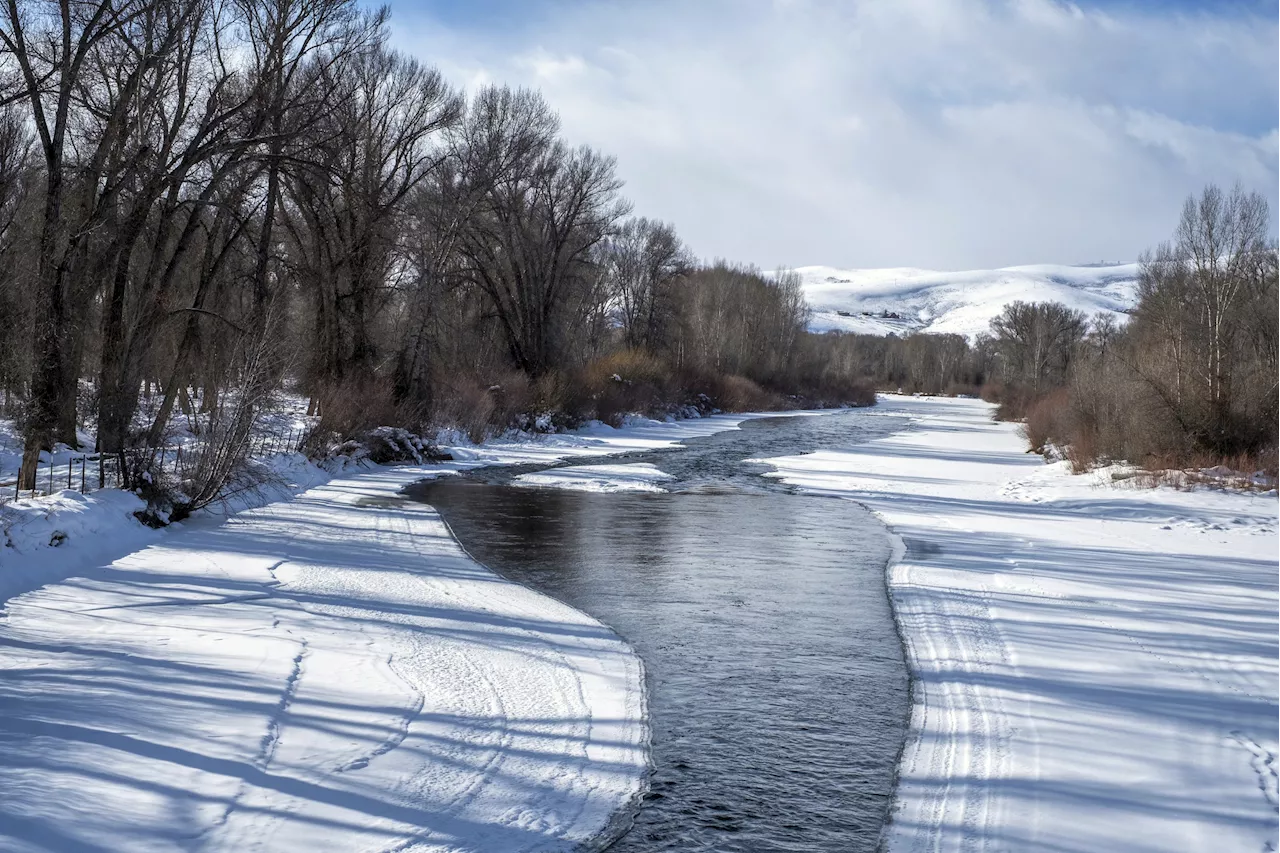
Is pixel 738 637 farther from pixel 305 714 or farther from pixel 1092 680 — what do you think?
pixel 305 714

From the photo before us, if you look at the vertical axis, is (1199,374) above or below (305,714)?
above

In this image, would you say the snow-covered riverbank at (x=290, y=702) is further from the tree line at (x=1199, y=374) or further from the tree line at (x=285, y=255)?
the tree line at (x=1199, y=374)

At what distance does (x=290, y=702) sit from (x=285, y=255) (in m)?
30.7

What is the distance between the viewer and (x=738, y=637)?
9797 millimetres

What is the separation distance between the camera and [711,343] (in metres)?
73.9

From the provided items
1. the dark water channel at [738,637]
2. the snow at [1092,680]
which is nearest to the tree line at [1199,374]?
the snow at [1092,680]

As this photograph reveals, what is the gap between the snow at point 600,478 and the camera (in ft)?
75.5

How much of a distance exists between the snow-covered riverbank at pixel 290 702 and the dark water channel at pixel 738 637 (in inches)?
16.2

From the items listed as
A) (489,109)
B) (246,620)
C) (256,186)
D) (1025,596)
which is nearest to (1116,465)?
(1025,596)

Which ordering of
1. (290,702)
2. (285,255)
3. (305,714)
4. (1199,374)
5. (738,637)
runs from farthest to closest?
(285,255) → (1199,374) → (738,637) → (290,702) → (305,714)

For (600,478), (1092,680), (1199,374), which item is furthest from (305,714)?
(1199,374)

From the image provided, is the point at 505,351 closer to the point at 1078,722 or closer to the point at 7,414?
the point at 7,414

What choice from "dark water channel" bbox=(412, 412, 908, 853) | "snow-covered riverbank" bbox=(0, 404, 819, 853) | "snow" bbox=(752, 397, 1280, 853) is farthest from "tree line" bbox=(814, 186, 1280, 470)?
"snow-covered riverbank" bbox=(0, 404, 819, 853)

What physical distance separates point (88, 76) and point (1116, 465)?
2417 centimetres
